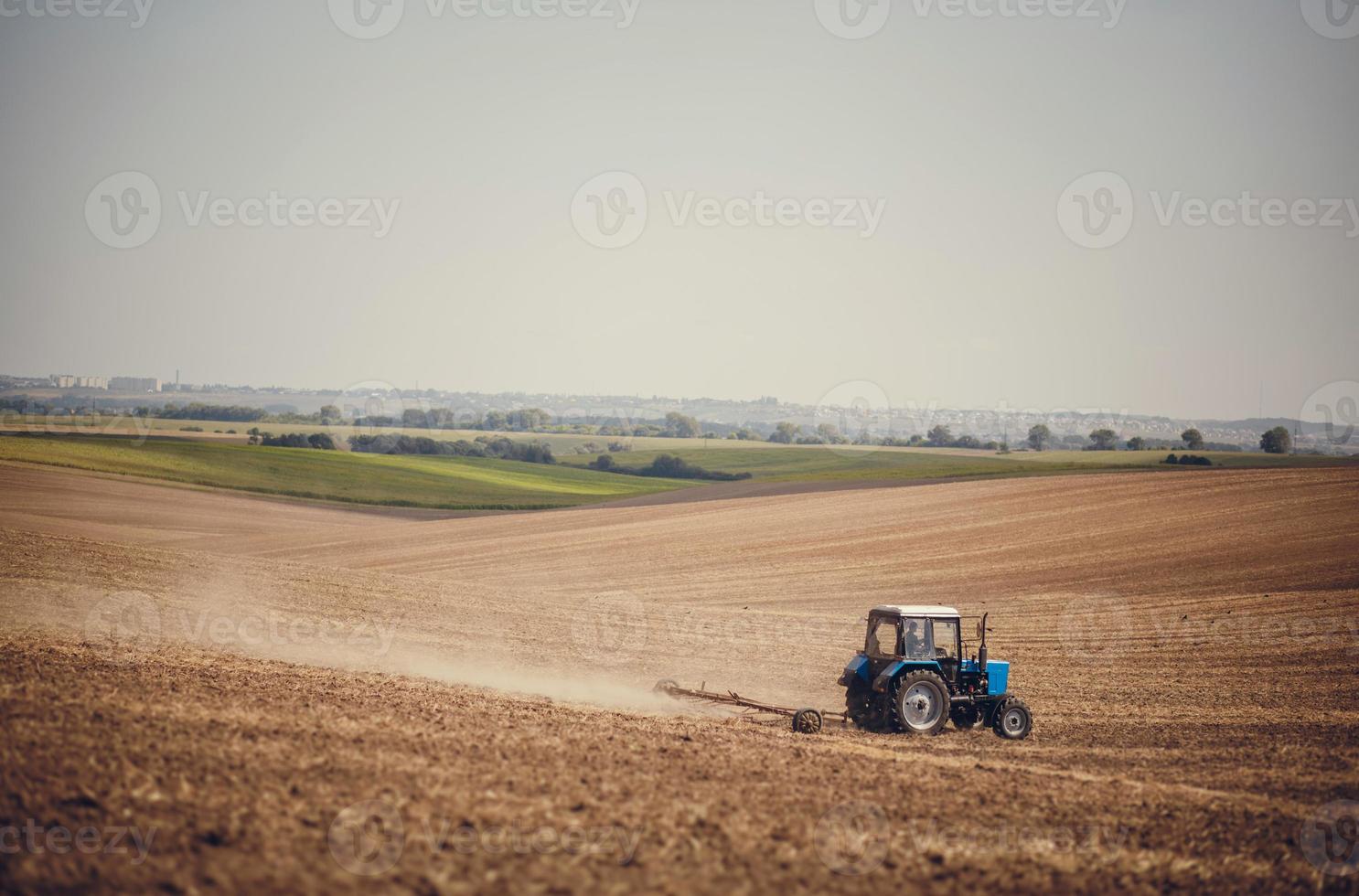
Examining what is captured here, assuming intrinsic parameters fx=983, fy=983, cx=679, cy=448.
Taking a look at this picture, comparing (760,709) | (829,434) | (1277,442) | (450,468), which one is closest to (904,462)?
(1277,442)

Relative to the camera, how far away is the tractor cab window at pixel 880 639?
1631 centimetres

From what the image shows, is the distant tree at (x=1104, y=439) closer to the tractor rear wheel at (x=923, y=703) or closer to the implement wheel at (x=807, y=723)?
the tractor rear wheel at (x=923, y=703)

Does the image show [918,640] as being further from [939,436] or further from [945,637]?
[939,436]

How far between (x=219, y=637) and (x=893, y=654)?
15.0 metres

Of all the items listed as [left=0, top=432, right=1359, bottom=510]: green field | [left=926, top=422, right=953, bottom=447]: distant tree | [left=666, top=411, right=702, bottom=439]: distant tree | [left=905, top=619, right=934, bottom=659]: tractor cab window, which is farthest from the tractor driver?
[left=666, top=411, right=702, bottom=439]: distant tree

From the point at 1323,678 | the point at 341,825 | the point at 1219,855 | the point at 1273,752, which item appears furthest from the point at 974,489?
the point at 341,825

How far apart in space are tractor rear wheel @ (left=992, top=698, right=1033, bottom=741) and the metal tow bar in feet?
8.05

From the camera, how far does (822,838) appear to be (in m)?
9.00

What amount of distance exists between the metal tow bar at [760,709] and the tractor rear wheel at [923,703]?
1207mm

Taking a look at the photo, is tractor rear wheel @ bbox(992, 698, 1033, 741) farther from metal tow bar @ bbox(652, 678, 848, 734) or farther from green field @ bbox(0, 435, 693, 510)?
green field @ bbox(0, 435, 693, 510)

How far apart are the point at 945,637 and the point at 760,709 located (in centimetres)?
328

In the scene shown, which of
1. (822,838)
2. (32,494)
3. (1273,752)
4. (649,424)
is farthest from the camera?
(649,424)

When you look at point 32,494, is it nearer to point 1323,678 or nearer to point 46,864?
point 46,864

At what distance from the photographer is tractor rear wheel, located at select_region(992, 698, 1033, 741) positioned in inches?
617
